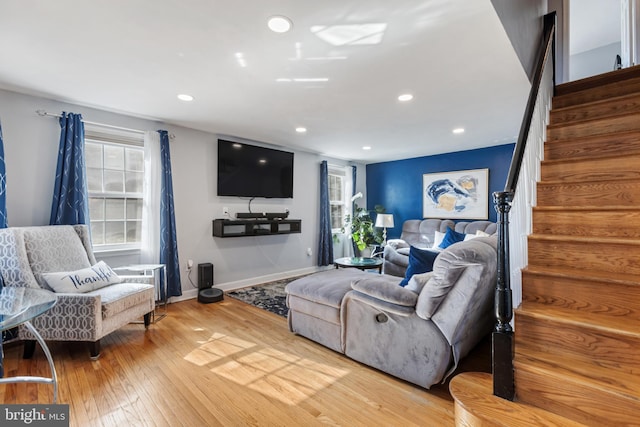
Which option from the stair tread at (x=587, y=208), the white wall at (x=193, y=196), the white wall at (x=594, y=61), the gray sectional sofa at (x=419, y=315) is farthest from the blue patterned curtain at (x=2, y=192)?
the white wall at (x=594, y=61)

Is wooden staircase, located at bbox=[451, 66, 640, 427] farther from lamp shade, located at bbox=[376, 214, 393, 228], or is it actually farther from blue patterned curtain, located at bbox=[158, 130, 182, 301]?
lamp shade, located at bbox=[376, 214, 393, 228]

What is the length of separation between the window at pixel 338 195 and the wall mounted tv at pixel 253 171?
128cm

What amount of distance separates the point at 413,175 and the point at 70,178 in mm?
5289

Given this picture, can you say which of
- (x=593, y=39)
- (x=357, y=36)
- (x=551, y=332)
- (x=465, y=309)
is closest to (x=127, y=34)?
(x=357, y=36)

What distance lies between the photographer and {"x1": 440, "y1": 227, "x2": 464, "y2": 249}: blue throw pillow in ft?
14.6

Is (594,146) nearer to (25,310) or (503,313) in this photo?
(503,313)

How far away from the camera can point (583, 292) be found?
1.41 metres

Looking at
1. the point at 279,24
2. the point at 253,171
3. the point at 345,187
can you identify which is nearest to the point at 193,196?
the point at 253,171

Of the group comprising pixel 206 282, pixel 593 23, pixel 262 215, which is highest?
pixel 593 23

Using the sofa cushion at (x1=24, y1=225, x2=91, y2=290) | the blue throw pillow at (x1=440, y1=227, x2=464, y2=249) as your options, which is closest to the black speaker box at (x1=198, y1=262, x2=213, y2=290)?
the sofa cushion at (x1=24, y1=225, x2=91, y2=290)

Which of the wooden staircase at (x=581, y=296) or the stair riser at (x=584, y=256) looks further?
the stair riser at (x=584, y=256)

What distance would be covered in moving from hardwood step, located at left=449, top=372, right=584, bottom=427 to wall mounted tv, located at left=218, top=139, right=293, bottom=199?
12.1 feet

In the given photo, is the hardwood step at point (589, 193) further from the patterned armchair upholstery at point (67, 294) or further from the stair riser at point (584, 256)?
the patterned armchair upholstery at point (67, 294)

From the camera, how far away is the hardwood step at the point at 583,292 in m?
1.31
